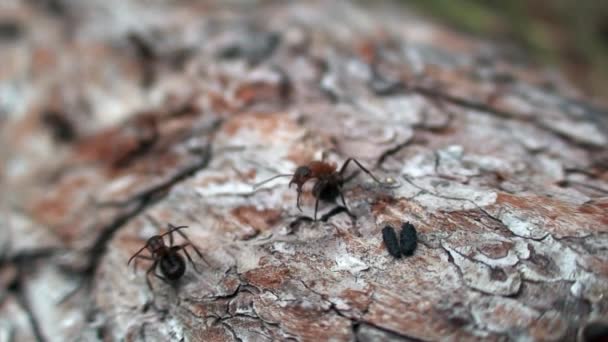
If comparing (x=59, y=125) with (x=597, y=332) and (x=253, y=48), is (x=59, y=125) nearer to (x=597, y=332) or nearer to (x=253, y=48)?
(x=253, y=48)

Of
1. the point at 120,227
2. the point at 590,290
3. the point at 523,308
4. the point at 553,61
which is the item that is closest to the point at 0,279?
the point at 120,227

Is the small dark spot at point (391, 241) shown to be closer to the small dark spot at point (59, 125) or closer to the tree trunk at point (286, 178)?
the tree trunk at point (286, 178)

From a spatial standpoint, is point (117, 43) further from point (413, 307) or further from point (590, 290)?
point (590, 290)

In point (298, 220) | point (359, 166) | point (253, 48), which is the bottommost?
point (298, 220)

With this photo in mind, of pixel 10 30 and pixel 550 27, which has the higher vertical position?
pixel 10 30

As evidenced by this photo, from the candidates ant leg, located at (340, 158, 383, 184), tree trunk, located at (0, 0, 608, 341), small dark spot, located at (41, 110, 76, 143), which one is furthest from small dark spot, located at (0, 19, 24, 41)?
ant leg, located at (340, 158, 383, 184)

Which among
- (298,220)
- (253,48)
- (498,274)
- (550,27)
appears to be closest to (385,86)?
(253,48)

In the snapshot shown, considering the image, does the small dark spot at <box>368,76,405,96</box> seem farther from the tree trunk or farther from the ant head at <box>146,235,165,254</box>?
the ant head at <box>146,235,165,254</box>

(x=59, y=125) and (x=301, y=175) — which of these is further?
(x=59, y=125)
